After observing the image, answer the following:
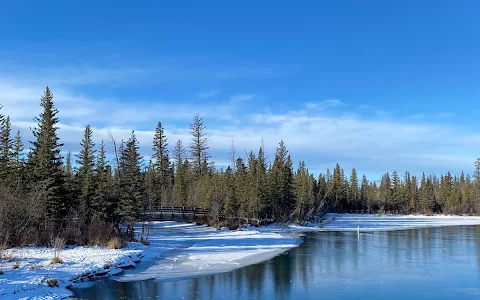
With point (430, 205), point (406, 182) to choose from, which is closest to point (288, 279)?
point (430, 205)

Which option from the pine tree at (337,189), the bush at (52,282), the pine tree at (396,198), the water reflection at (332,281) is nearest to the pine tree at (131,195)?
the water reflection at (332,281)

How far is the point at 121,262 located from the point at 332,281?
33.0ft

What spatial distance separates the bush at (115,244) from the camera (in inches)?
1029

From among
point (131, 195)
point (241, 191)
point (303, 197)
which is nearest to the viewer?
point (131, 195)

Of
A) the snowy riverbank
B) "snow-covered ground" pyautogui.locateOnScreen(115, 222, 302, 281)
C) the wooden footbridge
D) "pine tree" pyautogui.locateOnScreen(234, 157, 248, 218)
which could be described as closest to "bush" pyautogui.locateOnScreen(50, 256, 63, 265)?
the snowy riverbank

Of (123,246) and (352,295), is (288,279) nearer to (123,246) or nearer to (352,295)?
(352,295)

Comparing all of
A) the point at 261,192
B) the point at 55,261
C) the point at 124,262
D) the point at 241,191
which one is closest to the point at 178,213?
the point at 241,191

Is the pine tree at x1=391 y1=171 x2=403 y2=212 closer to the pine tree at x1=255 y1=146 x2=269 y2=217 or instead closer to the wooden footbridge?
the pine tree at x1=255 y1=146 x2=269 y2=217

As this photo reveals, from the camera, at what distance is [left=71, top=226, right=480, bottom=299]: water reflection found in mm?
16516

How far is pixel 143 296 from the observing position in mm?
15961

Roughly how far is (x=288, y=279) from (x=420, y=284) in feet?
17.8

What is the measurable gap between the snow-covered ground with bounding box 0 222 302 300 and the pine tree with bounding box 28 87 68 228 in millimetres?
4462

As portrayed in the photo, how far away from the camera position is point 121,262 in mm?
22031

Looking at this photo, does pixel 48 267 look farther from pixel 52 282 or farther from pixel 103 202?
pixel 103 202
